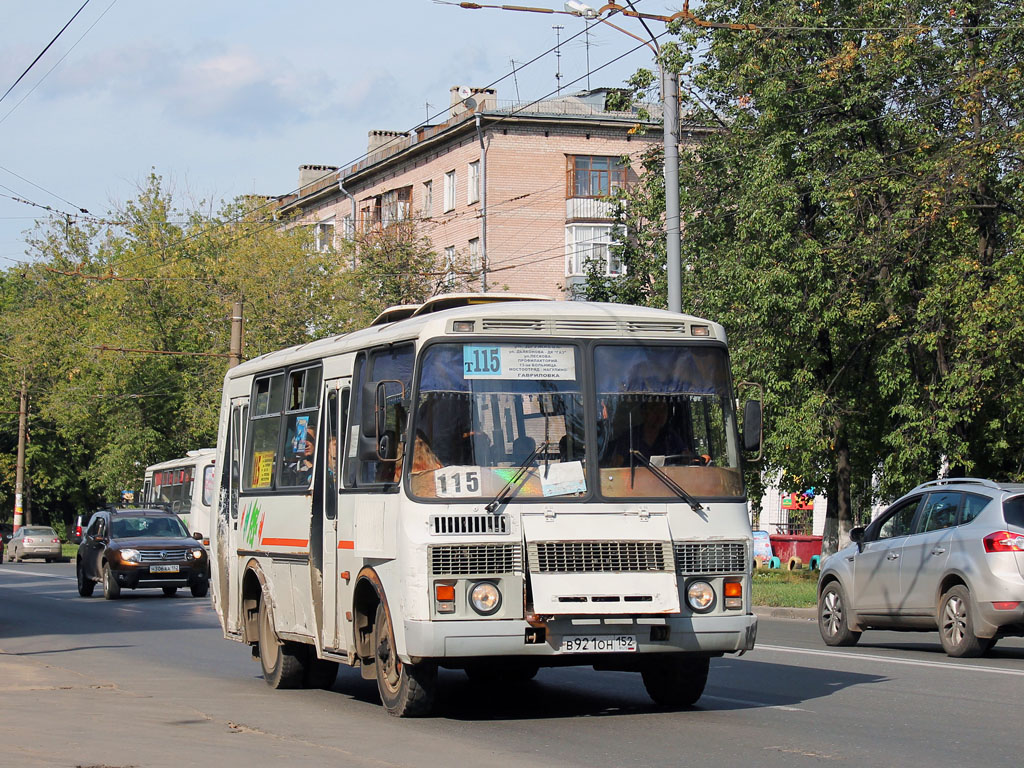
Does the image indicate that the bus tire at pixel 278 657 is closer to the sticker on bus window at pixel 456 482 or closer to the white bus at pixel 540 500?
the white bus at pixel 540 500

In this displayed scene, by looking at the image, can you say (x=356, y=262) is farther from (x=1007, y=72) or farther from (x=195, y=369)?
(x=1007, y=72)

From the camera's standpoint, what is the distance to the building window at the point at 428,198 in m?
63.7

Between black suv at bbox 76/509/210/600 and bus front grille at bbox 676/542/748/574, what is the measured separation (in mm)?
21242

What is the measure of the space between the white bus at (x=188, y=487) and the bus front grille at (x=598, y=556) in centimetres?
3119

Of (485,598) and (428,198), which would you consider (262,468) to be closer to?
(485,598)

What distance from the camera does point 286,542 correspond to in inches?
491

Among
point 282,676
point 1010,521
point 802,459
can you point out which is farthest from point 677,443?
point 802,459

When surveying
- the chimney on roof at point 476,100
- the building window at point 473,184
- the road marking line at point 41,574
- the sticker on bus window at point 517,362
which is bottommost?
the road marking line at point 41,574

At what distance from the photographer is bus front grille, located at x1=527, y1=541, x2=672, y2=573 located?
9.81 meters

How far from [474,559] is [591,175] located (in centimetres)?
5144

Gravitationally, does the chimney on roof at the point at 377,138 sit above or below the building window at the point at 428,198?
above

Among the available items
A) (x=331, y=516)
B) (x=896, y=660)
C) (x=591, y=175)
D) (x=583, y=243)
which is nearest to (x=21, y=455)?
(x=583, y=243)

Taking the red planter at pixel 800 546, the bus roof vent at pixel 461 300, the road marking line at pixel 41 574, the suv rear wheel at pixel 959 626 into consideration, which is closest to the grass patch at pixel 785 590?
the suv rear wheel at pixel 959 626

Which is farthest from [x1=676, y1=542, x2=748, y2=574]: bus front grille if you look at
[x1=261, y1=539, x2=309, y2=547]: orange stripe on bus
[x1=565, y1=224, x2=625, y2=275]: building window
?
[x1=565, y1=224, x2=625, y2=275]: building window
